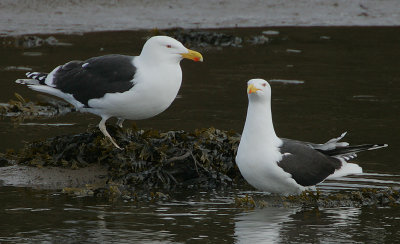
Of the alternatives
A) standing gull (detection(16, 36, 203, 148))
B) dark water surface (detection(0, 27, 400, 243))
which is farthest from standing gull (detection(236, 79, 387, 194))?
standing gull (detection(16, 36, 203, 148))

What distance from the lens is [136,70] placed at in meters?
7.86

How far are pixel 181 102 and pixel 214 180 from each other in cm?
357

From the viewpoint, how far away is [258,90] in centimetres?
723

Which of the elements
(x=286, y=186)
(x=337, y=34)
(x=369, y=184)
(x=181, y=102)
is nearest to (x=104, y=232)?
(x=286, y=186)

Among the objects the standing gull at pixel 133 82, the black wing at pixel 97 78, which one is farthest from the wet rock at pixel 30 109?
the standing gull at pixel 133 82

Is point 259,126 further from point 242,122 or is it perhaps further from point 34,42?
point 34,42

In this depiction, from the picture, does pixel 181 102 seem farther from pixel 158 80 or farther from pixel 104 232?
pixel 104 232

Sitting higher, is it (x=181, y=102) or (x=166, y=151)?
(x=181, y=102)

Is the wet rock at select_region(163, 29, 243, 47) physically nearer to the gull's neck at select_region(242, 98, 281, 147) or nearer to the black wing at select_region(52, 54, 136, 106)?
the black wing at select_region(52, 54, 136, 106)

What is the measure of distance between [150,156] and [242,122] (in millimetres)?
2448

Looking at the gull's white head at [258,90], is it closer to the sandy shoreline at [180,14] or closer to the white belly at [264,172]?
the white belly at [264,172]

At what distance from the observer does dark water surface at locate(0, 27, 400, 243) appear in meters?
6.20

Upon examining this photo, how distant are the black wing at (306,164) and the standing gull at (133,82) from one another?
1.30m

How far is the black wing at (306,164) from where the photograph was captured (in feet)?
23.7
